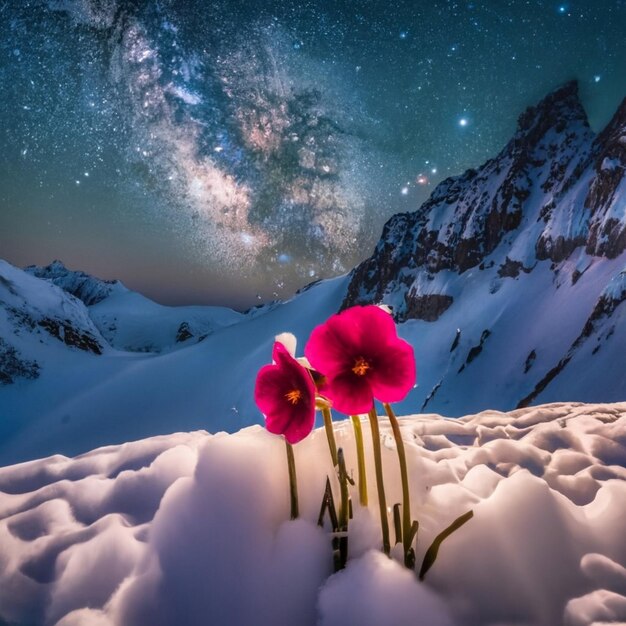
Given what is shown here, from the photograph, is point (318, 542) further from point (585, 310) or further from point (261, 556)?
point (585, 310)

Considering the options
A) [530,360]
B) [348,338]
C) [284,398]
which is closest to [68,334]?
[530,360]

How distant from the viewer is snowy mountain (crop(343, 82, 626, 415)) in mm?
14148

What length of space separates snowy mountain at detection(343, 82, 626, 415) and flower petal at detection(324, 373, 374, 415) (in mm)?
10264

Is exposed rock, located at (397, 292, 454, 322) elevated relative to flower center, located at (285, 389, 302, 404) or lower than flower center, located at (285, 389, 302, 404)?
elevated

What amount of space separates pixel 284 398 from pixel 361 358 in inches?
11.4

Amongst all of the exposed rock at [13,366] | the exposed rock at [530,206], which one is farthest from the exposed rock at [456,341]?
the exposed rock at [13,366]

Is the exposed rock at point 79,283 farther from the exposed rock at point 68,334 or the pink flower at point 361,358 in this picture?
the pink flower at point 361,358

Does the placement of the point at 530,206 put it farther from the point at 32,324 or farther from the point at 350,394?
the point at 32,324

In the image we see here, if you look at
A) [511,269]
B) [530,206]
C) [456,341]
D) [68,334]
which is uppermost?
[530,206]

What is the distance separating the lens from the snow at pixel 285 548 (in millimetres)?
1123

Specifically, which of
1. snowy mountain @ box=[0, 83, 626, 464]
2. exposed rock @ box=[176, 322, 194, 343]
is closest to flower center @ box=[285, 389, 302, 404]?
snowy mountain @ box=[0, 83, 626, 464]

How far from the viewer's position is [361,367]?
44.8 inches

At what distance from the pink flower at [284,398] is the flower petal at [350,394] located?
10 centimetres

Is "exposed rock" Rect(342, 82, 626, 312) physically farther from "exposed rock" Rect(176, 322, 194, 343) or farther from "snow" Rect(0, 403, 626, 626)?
"exposed rock" Rect(176, 322, 194, 343)
